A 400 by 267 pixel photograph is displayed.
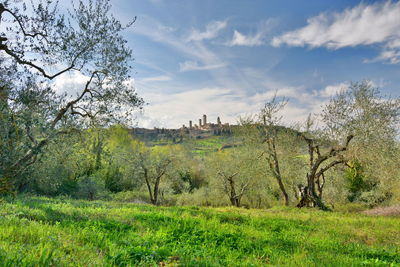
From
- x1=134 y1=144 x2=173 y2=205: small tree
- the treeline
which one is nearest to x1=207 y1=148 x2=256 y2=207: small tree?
the treeline

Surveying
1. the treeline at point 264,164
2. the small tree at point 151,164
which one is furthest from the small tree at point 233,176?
the small tree at point 151,164

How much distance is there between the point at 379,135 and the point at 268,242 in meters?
17.6

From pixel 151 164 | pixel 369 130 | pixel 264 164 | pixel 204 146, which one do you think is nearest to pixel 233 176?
pixel 264 164

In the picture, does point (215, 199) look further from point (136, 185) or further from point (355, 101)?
point (355, 101)

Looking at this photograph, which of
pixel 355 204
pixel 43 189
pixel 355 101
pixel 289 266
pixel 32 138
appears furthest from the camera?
pixel 355 204

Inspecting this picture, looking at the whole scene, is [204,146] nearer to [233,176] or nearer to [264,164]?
[233,176]

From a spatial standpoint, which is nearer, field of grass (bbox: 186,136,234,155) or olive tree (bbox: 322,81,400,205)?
olive tree (bbox: 322,81,400,205)

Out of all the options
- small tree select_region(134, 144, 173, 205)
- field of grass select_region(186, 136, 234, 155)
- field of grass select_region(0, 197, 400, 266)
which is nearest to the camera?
field of grass select_region(0, 197, 400, 266)

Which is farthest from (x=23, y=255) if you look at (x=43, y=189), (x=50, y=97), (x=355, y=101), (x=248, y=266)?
(x=43, y=189)

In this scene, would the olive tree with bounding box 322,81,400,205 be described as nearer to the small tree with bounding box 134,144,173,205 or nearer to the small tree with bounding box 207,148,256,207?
the small tree with bounding box 207,148,256,207

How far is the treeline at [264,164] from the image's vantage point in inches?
809

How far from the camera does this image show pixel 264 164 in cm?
3039

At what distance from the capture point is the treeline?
67.4 feet

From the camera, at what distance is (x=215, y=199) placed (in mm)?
44281
